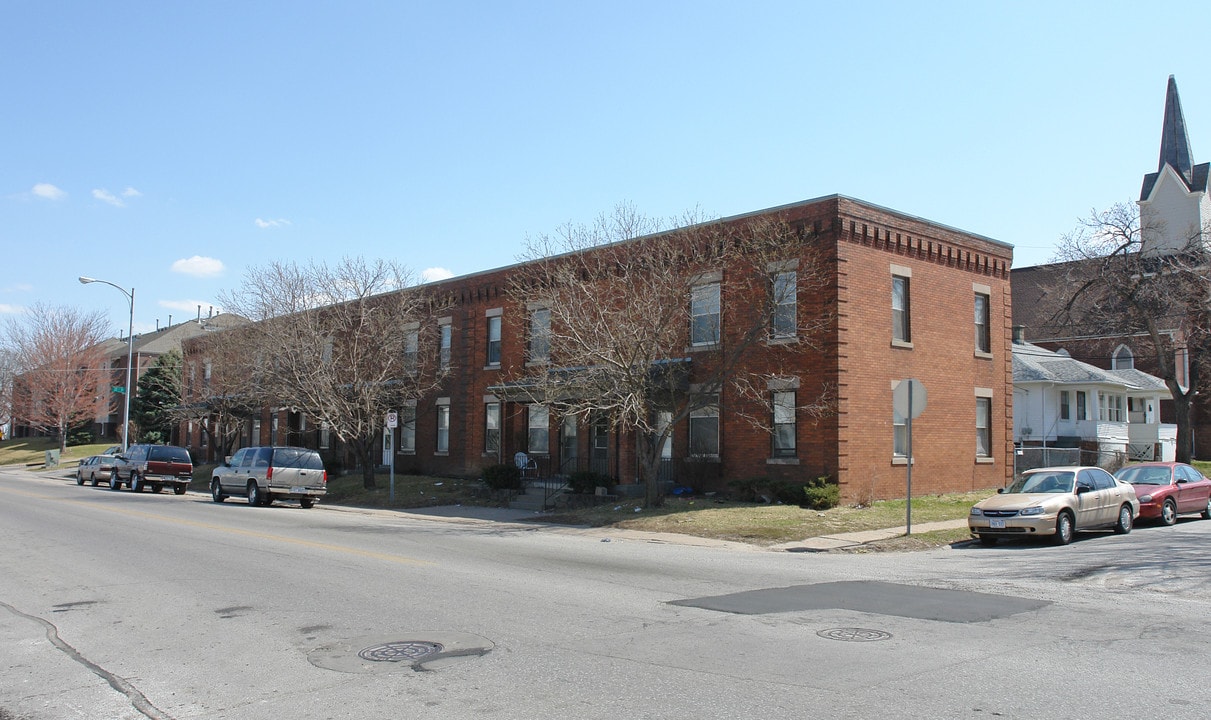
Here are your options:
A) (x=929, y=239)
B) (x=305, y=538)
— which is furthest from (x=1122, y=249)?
(x=305, y=538)

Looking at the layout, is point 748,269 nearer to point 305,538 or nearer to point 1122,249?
point 305,538

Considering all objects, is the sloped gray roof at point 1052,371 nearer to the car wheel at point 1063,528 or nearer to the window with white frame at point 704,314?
the window with white frame at point 704,314

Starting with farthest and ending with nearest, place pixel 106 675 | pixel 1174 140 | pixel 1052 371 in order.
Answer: pixel 1174 140, pixel 1052 371, pixel 106 675

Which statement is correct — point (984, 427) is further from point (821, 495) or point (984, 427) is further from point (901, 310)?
point (821, 495)

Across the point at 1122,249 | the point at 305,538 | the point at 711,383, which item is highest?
the point at 1122,249

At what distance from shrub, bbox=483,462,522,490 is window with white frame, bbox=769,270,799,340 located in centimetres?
941

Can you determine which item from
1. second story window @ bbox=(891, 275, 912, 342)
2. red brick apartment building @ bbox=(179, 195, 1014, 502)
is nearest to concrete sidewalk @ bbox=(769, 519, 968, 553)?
red brick apartment building @ bbox=(179, 195, 1014, 502)

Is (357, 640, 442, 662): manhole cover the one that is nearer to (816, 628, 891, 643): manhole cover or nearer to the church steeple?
(816, 628, 891, 643): manhole cover

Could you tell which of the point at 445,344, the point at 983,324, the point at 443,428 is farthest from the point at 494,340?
the point at 983,324

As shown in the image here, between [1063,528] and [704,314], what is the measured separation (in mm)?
10688

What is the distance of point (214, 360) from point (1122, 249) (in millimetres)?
38461

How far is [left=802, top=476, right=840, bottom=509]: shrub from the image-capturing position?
2133 centimetres

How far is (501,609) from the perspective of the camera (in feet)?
32.4

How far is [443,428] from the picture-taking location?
3469 cm
